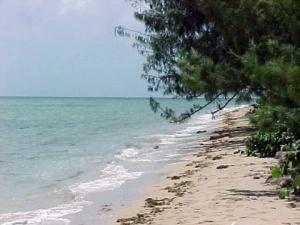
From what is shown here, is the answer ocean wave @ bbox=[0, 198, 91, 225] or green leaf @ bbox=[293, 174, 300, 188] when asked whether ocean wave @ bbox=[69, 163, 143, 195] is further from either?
green leaf @ bbox=[293, 174, 300, 188]

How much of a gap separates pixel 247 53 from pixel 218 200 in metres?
3.00

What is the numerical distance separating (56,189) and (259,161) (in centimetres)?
507

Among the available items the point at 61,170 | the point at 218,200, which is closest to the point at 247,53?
the point at 218,200

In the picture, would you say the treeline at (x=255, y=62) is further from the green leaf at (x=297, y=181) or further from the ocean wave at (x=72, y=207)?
the ocean wave at (x=72, y=207)

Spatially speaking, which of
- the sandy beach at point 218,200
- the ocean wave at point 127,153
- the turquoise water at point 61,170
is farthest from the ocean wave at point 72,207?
the ocean wave at point 127,153

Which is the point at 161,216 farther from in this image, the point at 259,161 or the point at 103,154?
the point at 103,154

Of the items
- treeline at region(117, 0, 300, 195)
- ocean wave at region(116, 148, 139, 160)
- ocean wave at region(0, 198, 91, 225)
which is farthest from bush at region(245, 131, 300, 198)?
ocean wave at region(116, 148, 139, 160)

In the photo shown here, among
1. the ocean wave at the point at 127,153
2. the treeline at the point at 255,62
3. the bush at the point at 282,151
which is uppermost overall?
the treeline at the point at 255,62

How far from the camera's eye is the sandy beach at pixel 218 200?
7.87 meters

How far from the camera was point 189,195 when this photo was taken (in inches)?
422

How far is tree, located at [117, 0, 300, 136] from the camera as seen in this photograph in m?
6.34

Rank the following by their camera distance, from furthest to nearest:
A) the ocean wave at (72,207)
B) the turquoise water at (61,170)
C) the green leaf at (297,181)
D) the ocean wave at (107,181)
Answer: the ocean wave at (107,181) → the turquoise water at (61,170) → the ocean wave at (72,207) → the green leaf at (297,181)

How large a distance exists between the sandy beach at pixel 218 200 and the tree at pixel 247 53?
4.98 feet

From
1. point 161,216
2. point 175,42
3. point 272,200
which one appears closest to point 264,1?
point 272,200
